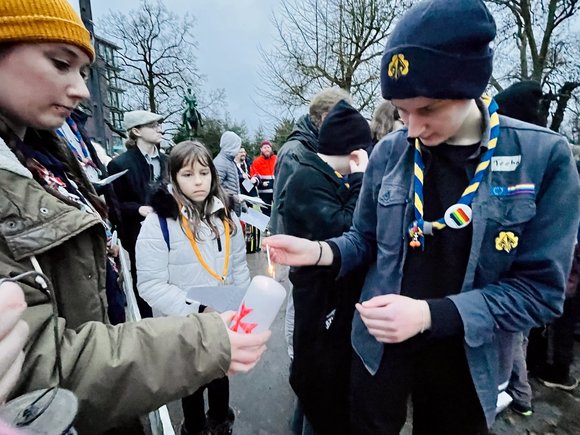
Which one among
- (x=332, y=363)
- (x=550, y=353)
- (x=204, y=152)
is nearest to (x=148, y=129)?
(x=204, y=152)

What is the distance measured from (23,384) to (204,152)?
1.84 metres

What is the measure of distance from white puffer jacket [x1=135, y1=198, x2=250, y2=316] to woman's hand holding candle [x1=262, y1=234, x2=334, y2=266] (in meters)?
0.69

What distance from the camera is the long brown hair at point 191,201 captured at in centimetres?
233

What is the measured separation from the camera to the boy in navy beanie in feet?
3.91

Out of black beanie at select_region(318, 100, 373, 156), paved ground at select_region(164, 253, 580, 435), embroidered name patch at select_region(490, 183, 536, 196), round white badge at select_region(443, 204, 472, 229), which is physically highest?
black beanie at select_region(318, 100, 373, 156)

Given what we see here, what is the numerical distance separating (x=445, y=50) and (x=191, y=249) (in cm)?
175

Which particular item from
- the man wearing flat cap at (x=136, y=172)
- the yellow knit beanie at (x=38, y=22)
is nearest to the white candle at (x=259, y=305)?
the yellow knit beanie at (x=38, y=22)

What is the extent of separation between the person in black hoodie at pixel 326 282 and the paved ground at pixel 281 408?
549mm

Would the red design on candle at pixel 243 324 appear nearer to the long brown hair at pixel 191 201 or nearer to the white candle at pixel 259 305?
the white candle at pixel 259 305

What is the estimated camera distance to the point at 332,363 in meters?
2.01

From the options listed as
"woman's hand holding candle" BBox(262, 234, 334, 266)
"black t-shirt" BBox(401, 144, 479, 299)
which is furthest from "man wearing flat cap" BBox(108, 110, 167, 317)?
"black t-shirt" BBox(401, 144, 479, 299)

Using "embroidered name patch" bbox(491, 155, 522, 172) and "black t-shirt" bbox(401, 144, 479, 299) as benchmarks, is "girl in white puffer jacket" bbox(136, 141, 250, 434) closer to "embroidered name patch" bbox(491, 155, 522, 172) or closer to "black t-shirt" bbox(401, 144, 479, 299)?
"black t-shirt" bbox(401, 144, 479, 299)

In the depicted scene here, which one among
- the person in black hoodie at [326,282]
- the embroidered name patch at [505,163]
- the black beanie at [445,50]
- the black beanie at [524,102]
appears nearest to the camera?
the black beanie at [445,50]

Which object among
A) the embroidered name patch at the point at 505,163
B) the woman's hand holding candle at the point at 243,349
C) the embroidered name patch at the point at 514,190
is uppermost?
the embroidered name patch at the point at 505,163
